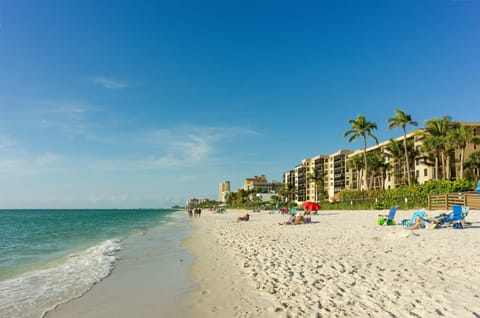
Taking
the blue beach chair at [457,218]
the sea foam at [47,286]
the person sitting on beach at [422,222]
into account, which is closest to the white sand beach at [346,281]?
the sea foam at [47,286]

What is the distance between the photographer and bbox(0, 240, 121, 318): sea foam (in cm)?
631

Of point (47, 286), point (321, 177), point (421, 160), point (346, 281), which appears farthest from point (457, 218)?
point (321, 177)

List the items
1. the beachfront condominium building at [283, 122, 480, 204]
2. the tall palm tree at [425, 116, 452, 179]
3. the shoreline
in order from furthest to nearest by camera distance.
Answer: the beachfront condominium building at [283, 122, 480, 204] < the tall palm tree at [425, 116, 452, 179] < the shoreline

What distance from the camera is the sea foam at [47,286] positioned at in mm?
6309

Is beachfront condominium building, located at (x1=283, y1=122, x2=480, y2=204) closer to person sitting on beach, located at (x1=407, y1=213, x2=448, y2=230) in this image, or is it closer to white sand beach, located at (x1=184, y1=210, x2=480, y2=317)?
person sitting on beach, located at (x1=407, y1=213, x2=448, y2=230)

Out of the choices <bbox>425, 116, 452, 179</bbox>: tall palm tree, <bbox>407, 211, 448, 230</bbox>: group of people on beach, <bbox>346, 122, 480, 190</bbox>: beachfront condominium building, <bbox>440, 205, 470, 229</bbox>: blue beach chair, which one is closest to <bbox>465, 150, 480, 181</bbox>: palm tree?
<bbox>346, 122, 480, 190</bbox>: beachfront condominium building

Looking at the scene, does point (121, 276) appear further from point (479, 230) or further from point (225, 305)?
point (479, 230)

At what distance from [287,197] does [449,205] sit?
271 feet

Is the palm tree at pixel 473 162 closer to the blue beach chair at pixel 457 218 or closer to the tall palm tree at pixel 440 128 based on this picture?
the tall palm tree at pixel 440 128

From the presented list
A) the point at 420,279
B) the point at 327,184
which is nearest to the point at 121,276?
the point at 420,279

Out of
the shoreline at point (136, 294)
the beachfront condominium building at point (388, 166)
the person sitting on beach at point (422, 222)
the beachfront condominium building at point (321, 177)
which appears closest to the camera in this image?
the shoreline at point (136, 294)

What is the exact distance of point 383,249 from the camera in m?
10.1

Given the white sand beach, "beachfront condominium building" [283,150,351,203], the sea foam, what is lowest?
the sea foam

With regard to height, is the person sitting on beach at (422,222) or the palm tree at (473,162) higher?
the palm tree at (473,162)
